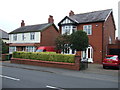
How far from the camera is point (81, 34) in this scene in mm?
18656

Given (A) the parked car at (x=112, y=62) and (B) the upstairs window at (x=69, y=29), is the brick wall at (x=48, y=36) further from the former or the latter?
(A) the parked car at (x=112, y=62)

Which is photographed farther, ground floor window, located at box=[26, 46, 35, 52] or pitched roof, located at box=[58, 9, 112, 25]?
ground floor window, located at box=[26, 46, 35, 52]

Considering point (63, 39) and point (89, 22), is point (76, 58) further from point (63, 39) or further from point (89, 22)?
point (89, 22)

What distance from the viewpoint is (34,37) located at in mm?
31812

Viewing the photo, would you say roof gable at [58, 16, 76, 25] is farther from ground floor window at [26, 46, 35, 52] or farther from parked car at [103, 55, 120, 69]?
parked car at [103, 55, 120, 69]

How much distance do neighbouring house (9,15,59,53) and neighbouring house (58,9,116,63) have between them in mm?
6642

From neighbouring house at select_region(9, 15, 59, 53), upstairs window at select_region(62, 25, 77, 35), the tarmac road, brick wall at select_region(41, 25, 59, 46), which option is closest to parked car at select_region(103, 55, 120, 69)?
the tarmac road

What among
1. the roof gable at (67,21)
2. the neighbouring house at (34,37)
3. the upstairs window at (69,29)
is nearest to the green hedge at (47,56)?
the upstairs window at (69,29)

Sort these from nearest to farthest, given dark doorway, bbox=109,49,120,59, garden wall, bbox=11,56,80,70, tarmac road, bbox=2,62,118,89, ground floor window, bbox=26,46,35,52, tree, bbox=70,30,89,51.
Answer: tarmac road, bbox=2,62,118,89 → garden wall, bbox=11,56,80,70 → tree, bbox=70,30,89,51 → dark doorway, bbox=109,49,120,59 → ground floor window, bbox=26,46,35,52

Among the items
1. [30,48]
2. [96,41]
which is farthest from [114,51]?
[30,48]

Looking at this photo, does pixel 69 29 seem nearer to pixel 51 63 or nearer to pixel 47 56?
pixel 47 56

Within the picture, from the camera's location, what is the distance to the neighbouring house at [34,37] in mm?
31203

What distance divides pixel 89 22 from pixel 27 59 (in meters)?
10.8

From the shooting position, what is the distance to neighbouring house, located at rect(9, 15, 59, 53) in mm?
31203
